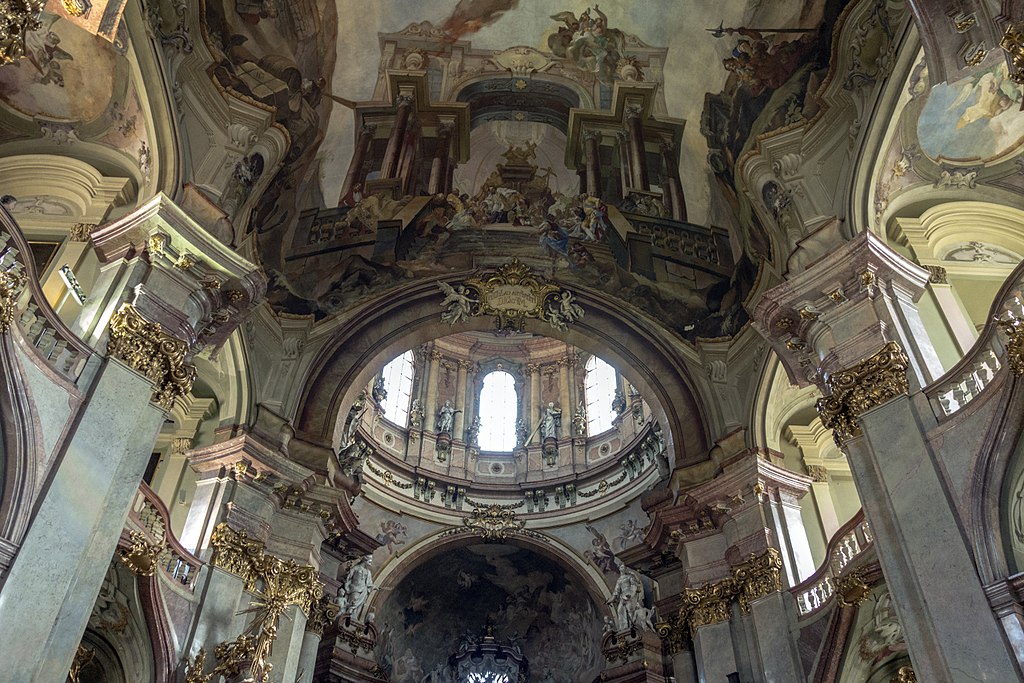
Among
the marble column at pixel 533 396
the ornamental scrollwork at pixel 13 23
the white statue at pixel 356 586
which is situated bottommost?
the ornamental scrollwork at pixel 13 23

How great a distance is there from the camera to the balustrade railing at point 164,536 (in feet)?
34.9

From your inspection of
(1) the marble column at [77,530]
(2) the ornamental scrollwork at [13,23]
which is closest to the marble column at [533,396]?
(1) the marble column at [77,530]

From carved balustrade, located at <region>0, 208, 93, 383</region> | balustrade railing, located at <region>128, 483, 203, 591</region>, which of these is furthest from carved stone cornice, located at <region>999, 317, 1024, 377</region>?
balustrade railing, located at <region>128, 483, 203, 591</region>

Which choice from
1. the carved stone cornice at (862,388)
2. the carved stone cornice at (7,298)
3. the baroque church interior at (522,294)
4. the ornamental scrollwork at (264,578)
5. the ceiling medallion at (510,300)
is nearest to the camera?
the carved stone cornice at (7,298)

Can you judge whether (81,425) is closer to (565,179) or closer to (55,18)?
(55,18)

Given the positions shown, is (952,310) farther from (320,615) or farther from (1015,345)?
(320,615)

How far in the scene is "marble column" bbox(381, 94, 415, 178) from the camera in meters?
14.4

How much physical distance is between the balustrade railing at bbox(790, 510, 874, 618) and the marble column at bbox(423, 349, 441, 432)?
14423mm

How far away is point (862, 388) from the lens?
31.1ft

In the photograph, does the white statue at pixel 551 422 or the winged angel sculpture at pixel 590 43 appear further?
the white statue at pixel 551 422

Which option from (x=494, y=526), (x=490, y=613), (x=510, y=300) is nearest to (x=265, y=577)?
(x=510, y=300)

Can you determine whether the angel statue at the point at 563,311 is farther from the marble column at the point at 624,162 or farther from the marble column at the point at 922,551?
the marble column at the point at 922,551

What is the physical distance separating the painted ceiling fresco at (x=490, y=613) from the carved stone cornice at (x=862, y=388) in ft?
44.9

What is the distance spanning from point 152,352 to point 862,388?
7.98 m
